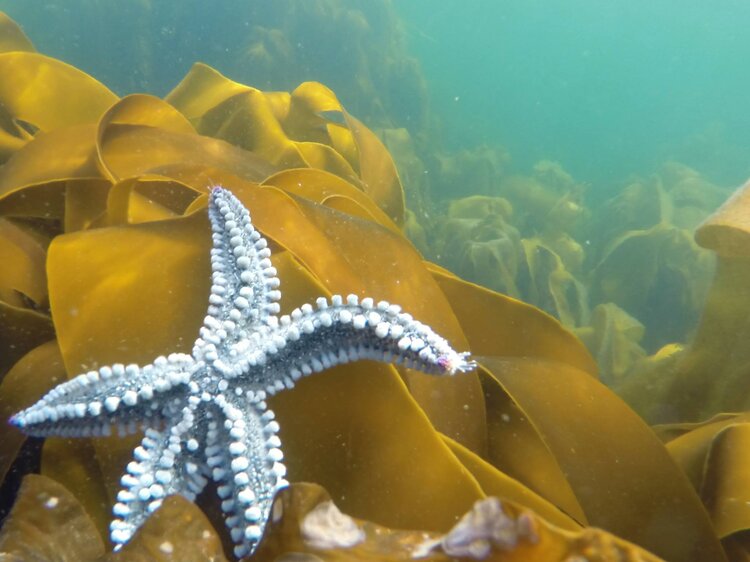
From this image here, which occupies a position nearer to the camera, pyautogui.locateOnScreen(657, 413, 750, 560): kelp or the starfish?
the starfish

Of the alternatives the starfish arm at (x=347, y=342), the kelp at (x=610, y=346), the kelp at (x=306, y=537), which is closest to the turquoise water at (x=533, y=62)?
the kelp at (x=610, y=346)

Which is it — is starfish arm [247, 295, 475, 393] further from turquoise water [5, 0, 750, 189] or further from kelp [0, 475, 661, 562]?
turquoise water [5, 0, 750, 189]

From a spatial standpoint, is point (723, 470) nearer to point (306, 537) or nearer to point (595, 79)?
point (306, 537)

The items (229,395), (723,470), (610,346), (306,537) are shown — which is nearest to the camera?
(306,537)

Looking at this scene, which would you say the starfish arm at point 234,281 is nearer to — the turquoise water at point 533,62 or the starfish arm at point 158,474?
the starfish arm at point 158,474

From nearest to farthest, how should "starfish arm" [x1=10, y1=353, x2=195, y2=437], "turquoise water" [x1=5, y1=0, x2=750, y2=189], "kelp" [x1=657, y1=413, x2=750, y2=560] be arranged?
1. "starfish arm" [x1=10, y1=353, x2=195, y2=437]
2. "kelp" [x1=657, y1=413, x2=750, y2=560]
3. "turquoise water" [x1=5, y1=0, x2=750, y2=189]

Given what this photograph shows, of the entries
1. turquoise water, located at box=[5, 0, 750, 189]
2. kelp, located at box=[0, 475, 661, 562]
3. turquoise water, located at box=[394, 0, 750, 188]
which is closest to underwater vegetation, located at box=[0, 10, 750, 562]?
kelp, located at box=[0, 475, 661, 562]

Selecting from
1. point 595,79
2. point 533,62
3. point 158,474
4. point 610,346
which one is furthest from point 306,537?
point 533,62
